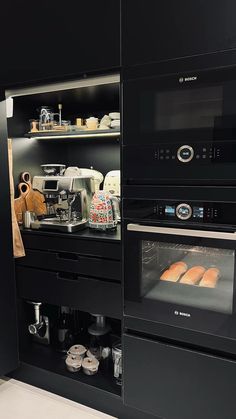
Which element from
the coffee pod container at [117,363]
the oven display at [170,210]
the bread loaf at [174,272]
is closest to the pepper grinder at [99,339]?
the coffee pod container at [117,363]

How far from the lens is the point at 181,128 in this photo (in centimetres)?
134

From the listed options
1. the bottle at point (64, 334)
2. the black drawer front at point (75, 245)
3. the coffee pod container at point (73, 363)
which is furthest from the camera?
the bottle at point (64, 334)

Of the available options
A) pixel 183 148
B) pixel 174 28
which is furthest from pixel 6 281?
pixel 174 28

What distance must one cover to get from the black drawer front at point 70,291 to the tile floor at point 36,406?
0.53 meters

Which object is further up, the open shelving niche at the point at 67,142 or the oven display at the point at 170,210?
the open shelving niche at the point at 67,142

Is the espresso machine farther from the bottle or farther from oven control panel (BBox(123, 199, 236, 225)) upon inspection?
the bottle

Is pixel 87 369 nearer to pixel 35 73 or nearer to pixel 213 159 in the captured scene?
pixel 213 159

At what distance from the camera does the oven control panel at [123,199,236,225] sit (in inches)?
50.6

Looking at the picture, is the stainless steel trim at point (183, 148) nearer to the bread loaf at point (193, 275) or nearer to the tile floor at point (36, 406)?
the bread loaf at point (193, 275)

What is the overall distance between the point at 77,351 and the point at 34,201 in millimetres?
946

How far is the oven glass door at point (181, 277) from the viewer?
1330 millimetres

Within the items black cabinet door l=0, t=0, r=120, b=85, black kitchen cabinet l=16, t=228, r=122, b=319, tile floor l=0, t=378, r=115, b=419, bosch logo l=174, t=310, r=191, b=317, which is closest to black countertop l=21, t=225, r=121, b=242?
black kitchen cabinet l=16, t=228, r=122, b=319

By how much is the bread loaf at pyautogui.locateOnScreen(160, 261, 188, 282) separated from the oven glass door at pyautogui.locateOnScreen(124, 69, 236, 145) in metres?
0.55

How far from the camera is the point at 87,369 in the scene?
5.90ft
